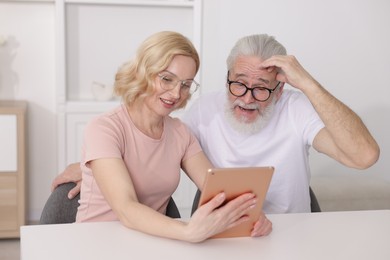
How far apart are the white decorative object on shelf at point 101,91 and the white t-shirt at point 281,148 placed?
185cm

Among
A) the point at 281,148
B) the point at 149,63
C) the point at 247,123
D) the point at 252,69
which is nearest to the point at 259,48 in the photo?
the point at 252,69

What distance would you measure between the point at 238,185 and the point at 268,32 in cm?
279

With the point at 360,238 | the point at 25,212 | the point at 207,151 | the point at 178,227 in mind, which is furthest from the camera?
the point at 25,212

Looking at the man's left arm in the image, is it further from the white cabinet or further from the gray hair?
the white cabinet

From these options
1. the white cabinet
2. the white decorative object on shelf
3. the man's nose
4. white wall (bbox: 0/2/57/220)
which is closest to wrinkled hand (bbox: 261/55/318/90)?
the man's nose

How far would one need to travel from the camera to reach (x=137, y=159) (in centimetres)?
242

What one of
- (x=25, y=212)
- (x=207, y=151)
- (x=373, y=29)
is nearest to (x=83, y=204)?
(x=207, y=151)

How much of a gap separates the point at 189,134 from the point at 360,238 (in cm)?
79

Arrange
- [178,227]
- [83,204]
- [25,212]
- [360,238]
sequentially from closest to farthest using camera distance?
1. [178,227]
2. [360,238]
3. [83,204]
4. [25,212]

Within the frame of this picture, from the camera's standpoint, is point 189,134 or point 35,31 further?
point 35,31

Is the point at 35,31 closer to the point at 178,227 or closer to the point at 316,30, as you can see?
the point at 316,30

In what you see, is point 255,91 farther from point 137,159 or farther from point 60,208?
point 60,208

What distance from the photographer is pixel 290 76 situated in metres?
2.64

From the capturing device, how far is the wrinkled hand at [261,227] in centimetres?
210
